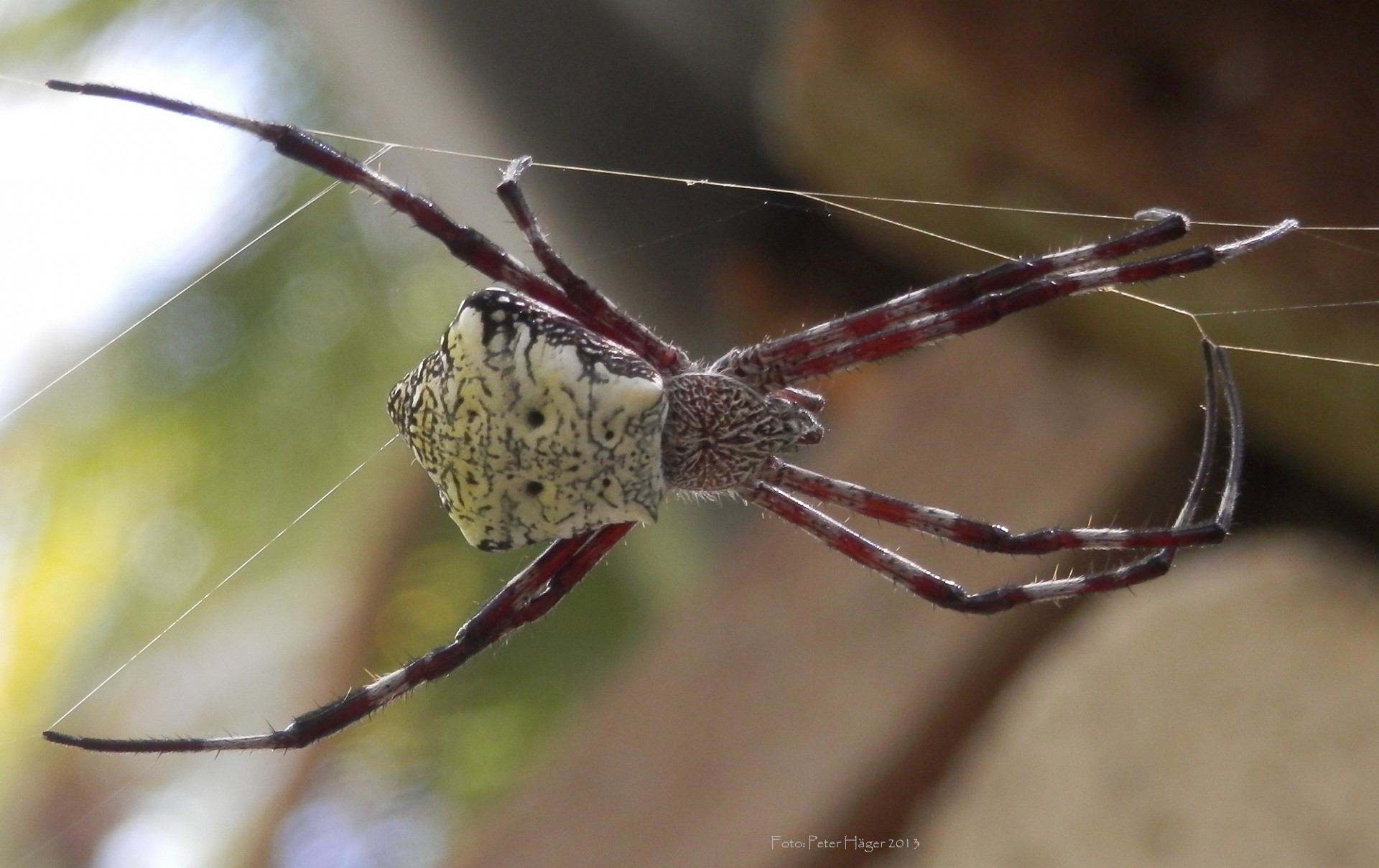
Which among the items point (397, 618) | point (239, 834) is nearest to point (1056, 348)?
point (397, 618)

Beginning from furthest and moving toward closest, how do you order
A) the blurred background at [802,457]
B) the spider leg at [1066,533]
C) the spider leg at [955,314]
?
the blurred background at [802,457] → the spider leg at [1066,533] → the spider leg at [955,314]

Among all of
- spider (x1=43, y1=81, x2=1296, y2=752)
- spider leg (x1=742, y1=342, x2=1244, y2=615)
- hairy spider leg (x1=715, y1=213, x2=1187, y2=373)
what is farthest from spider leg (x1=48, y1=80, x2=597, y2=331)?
spider leg (x1=742, y1=342, x2=1244, y2=615)

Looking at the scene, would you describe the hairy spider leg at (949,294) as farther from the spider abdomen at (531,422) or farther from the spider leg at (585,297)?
the spider abdomen at (531,422)

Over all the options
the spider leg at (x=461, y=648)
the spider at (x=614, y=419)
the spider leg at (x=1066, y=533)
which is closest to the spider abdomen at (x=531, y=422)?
the spider at (x=614, y=419)

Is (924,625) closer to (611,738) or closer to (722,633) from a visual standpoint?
(722,633)

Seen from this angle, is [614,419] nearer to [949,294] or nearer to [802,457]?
[949,294]

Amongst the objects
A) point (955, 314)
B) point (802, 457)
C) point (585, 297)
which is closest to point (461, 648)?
point (585, 297)

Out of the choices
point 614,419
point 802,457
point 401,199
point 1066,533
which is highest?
point 401,199
